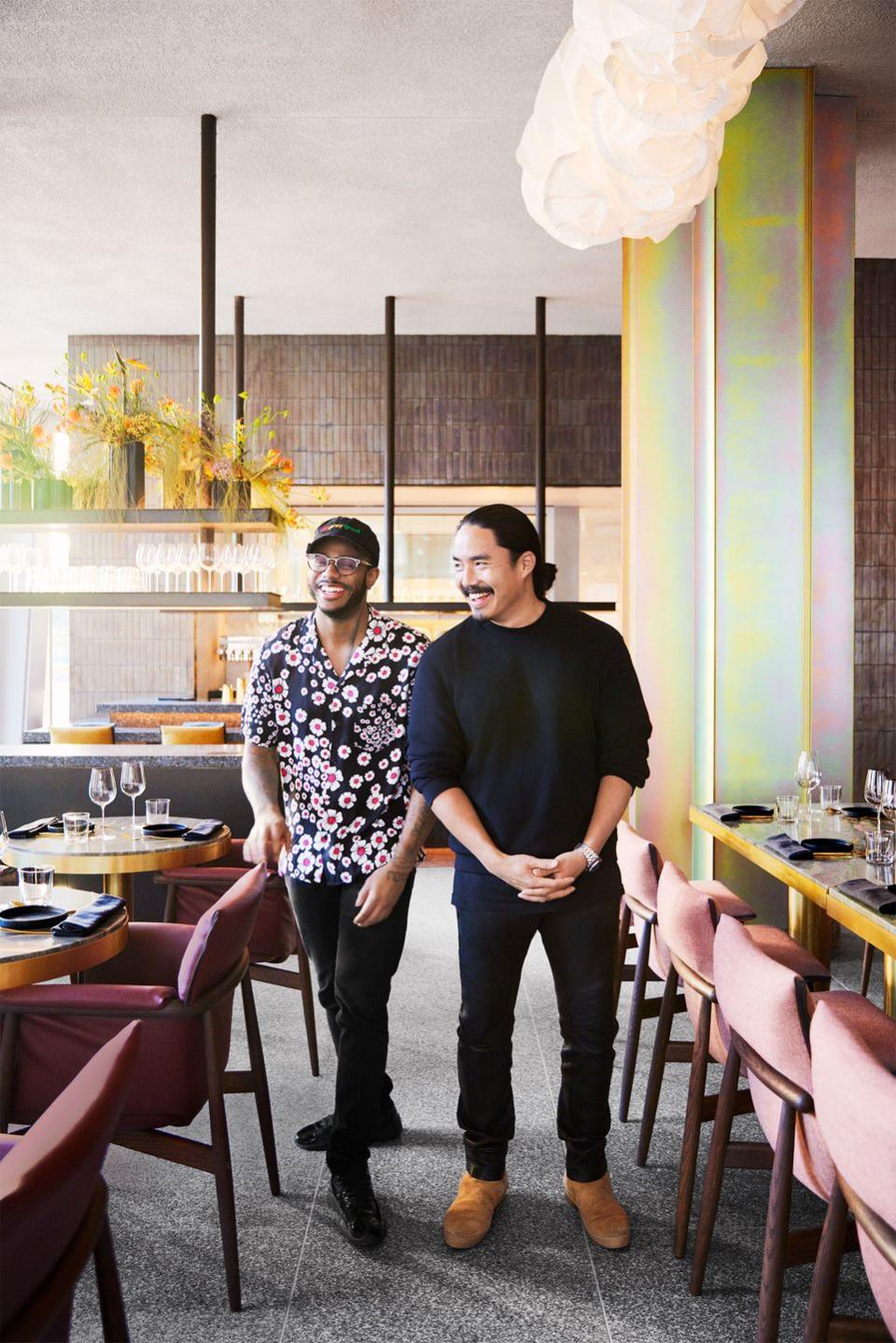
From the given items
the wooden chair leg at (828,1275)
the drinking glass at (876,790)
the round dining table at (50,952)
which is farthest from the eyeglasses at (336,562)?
the drinking glass at (876,790)

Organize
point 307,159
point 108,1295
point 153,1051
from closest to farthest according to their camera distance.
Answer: point 108,1295 < point 153,1051 < point 307,159

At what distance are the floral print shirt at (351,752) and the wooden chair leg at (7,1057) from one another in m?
0.77

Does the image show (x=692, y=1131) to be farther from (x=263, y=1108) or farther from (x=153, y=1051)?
(x=153, y=1051)

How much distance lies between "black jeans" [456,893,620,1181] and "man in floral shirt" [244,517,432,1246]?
0.23m

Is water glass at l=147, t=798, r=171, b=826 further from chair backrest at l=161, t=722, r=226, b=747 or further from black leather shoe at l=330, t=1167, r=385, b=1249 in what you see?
chair backrest at l=161, t=722, r=226, b=747

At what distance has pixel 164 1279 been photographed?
8.30ft

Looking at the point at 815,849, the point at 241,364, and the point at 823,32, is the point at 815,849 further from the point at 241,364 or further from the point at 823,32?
the point at 241,364

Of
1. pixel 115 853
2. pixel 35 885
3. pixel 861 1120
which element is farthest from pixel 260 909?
pixel 861 1120

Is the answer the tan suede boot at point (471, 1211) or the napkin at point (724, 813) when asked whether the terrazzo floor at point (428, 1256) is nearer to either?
the tan suede boot at point (471, 1211)

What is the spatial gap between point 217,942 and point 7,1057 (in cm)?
→ 51

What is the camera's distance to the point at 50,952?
2.45 meters

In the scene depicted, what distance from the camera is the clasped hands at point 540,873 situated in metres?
2.52

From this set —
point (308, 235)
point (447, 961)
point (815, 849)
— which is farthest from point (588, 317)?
point (815, 849)

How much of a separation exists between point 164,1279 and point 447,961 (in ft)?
9.25
